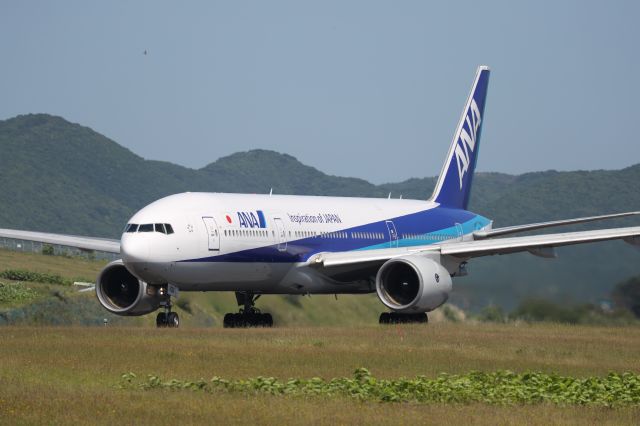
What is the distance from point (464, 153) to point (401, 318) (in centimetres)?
1109

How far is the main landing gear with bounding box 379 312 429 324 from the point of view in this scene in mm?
37250

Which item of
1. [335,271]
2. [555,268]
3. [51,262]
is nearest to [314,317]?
[335,271]

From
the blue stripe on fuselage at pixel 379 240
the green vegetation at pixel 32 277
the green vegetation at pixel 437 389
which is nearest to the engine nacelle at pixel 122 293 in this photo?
the blue stripe on fuselage at pixel 379 240

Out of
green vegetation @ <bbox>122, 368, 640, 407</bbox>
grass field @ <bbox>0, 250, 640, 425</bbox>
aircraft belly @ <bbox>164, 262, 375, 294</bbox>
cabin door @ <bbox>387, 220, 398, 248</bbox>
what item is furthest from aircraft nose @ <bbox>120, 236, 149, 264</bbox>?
cabin door @ <bbox>387, 220, 398, 248</bbox>

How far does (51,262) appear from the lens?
69.4 meters

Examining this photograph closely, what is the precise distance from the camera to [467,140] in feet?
154

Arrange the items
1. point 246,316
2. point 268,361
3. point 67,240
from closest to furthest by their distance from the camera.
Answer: point 268,361, point 246,316, point 67,240

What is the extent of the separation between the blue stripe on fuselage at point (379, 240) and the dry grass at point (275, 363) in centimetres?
350

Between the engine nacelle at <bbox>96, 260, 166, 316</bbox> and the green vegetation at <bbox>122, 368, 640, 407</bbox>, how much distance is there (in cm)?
1390

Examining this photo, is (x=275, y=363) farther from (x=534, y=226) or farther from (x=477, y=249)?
(x=534, y=226)

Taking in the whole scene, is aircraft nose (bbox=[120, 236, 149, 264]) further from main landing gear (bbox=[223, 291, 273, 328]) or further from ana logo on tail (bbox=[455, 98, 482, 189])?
ana logo on tail (bbox=[455, 98, 482, 189])

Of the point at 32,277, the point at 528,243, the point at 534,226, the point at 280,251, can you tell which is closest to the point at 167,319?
the point at 280,251

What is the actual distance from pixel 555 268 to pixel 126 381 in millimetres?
21242

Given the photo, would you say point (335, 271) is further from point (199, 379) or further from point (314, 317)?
point (199, 379)
